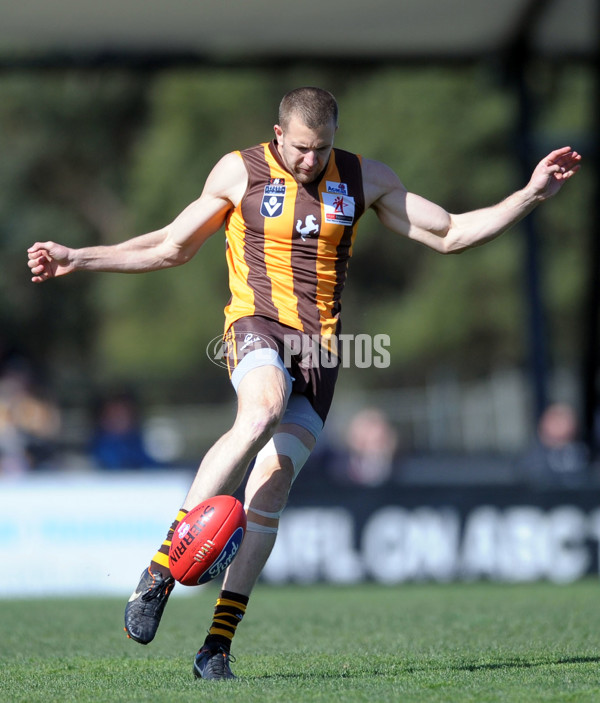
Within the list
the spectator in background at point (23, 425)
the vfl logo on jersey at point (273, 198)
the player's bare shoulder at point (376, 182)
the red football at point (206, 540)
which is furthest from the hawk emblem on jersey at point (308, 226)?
the spectator in background at point (23, 425)

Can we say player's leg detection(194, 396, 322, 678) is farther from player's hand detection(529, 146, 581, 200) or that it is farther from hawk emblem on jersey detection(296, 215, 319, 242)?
player's hand detection(529, 146, 581, 200)

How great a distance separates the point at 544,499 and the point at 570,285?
16590mm

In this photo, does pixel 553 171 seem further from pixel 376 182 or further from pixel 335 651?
pixel 335 651

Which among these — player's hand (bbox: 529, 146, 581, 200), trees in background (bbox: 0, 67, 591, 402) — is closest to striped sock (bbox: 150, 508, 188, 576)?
player's hand (bbox: 529, 146, 581, 200)

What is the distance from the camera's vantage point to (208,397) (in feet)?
58.9

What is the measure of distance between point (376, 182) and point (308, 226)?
40 centimetres

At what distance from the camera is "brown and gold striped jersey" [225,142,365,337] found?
5.18 m

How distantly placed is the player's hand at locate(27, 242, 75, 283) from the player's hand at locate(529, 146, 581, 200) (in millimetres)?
2092

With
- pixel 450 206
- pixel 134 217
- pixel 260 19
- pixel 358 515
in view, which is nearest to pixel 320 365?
pixel 358 515

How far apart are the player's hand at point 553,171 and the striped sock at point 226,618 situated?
2201mm

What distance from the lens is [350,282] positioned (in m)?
29.9

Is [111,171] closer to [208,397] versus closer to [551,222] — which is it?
[551,222]

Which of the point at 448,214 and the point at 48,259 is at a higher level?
the point at 448,214

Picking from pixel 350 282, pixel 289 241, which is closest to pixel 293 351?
pixel 289 241
